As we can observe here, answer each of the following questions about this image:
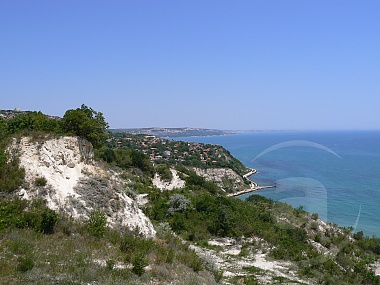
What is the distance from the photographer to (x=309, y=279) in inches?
460

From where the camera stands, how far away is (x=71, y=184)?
12.3 meters

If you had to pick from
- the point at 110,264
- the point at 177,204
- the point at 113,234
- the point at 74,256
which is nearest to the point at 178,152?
the point at 177,204

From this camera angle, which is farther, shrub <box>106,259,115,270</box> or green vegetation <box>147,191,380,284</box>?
green vegetation <box>147,191,380,284</box>

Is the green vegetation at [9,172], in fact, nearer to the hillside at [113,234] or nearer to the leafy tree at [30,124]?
the hillside at [113,234]

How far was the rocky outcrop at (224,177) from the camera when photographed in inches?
2643

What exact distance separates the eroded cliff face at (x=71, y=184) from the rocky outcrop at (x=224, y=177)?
53.8 metres

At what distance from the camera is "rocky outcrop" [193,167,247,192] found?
6714cm

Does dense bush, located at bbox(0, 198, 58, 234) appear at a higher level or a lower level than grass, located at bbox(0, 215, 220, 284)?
higher

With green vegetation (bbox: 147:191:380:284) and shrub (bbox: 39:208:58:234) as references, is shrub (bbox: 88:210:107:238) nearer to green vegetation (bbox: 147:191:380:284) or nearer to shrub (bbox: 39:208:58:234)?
shrub (bbox: 39:208:58:234)

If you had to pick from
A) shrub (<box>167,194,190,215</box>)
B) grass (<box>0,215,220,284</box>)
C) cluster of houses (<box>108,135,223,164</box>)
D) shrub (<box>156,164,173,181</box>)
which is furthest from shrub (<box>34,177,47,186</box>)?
cluster of houses (<box>108,135,223,164</box>)

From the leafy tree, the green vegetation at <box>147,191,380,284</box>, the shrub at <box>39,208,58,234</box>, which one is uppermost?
the leafy tree

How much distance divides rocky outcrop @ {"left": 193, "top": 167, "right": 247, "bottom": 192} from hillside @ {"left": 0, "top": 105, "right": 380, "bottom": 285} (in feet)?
145

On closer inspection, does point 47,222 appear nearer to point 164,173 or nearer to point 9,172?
point 9,172

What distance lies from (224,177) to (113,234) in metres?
61.5
